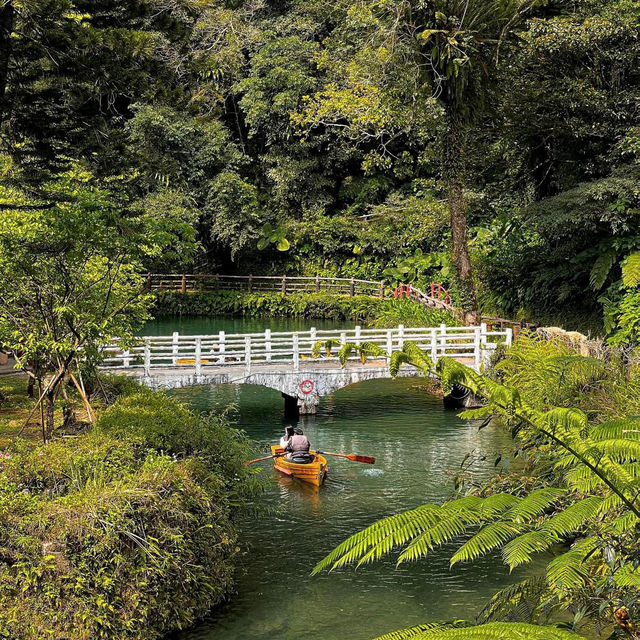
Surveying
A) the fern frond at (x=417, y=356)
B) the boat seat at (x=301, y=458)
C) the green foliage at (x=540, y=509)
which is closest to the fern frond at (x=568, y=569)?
the green foliage at (x=540, y=509)

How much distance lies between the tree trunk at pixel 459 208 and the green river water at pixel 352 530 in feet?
10.1

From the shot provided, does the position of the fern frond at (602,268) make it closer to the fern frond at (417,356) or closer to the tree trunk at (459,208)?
the tree trunk at (459,208)

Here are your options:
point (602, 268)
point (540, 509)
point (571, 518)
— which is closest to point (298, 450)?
point (602, 268)

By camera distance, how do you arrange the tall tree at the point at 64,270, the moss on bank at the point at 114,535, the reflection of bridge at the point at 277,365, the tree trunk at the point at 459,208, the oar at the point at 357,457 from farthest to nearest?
the tree trunk at the point at 459,208 → the reflection of bridge at the point at 277,365 → the oar at the point at 357,457 → the tall tree at the point at 64,270 → the moss on bank at the point at 114,535

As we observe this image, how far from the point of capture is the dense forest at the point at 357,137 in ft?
41.3

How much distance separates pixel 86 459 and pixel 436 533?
687 centimetres

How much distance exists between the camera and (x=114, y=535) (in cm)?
893

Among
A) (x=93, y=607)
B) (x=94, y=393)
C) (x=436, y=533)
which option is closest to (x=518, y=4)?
(x=94, y=393)

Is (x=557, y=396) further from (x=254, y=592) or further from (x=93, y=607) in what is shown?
(x=93, y=607)

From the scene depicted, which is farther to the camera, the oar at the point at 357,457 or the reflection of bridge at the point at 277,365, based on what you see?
the reflection of bridge at the point at 277,365

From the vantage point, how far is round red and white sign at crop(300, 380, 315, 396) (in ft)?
69.7

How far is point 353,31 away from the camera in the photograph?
25250 millimetres

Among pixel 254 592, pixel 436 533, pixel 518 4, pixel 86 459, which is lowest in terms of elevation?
pixel 254 592

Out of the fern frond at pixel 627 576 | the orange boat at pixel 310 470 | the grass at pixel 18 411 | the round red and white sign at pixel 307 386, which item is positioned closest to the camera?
the fern frond at pixel 627 576
